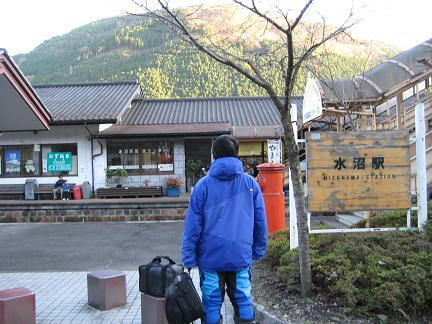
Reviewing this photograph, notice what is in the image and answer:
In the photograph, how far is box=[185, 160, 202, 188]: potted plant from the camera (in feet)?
60.4

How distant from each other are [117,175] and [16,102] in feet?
28.7

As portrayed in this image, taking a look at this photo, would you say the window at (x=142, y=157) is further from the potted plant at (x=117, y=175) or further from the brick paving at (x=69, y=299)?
the brick paving at (x=69, y=299)

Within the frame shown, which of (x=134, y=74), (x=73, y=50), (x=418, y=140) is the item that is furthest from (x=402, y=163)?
(x=73, y=50)

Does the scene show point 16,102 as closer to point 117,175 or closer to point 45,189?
point 117,175

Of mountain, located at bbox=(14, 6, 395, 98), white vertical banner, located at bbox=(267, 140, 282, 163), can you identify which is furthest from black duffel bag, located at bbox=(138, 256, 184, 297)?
white vertical banner, located at bbox=(267, 140, 282, 163)

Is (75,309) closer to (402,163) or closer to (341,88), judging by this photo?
(402,163)

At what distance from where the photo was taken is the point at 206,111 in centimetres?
2172

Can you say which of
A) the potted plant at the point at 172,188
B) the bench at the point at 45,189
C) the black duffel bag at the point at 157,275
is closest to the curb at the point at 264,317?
the black duffel bag at the point at 157,275

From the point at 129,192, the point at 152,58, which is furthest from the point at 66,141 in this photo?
the point at 152,58

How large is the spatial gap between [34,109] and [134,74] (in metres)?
28.7

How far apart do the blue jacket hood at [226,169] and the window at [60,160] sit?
1584 cm

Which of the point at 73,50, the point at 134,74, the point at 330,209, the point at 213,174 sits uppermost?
the point at 73,50

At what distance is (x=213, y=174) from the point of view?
12.7 feet

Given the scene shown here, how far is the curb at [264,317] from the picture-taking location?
4742mm
